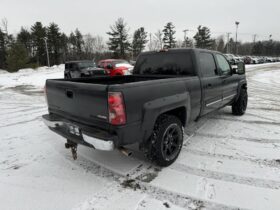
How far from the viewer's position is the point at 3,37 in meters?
48.1

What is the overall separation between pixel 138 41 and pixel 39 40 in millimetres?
23151

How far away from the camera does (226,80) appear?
15.9ft

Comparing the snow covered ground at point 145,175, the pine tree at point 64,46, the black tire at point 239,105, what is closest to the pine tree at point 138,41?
the pine tree at point 64,46

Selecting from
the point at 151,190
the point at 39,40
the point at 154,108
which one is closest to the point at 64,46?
the point at 39,40

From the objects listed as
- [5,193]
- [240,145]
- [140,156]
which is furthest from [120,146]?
[240,145]

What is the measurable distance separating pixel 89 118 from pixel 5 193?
1454 mm

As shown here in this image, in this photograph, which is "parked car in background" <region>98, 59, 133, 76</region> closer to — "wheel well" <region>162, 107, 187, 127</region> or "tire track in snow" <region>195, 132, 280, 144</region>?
"tire track in snow" <region>195, 132, 280, 144</region>

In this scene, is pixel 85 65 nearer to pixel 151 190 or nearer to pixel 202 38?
pixel 151 190

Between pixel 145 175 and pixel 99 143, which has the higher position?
pixel 99 143

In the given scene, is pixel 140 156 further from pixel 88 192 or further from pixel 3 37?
pixel 3 37

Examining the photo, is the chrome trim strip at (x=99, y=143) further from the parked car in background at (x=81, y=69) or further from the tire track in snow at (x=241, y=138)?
the parked car in background at (x=81, y=69)

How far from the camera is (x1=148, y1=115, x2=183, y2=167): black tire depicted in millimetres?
2963

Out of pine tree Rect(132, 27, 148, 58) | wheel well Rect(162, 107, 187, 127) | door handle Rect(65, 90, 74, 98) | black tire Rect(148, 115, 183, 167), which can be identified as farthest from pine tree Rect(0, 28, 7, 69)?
black tire Rect(148, 115, 183, 167)

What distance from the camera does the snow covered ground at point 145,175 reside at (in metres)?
2.44
